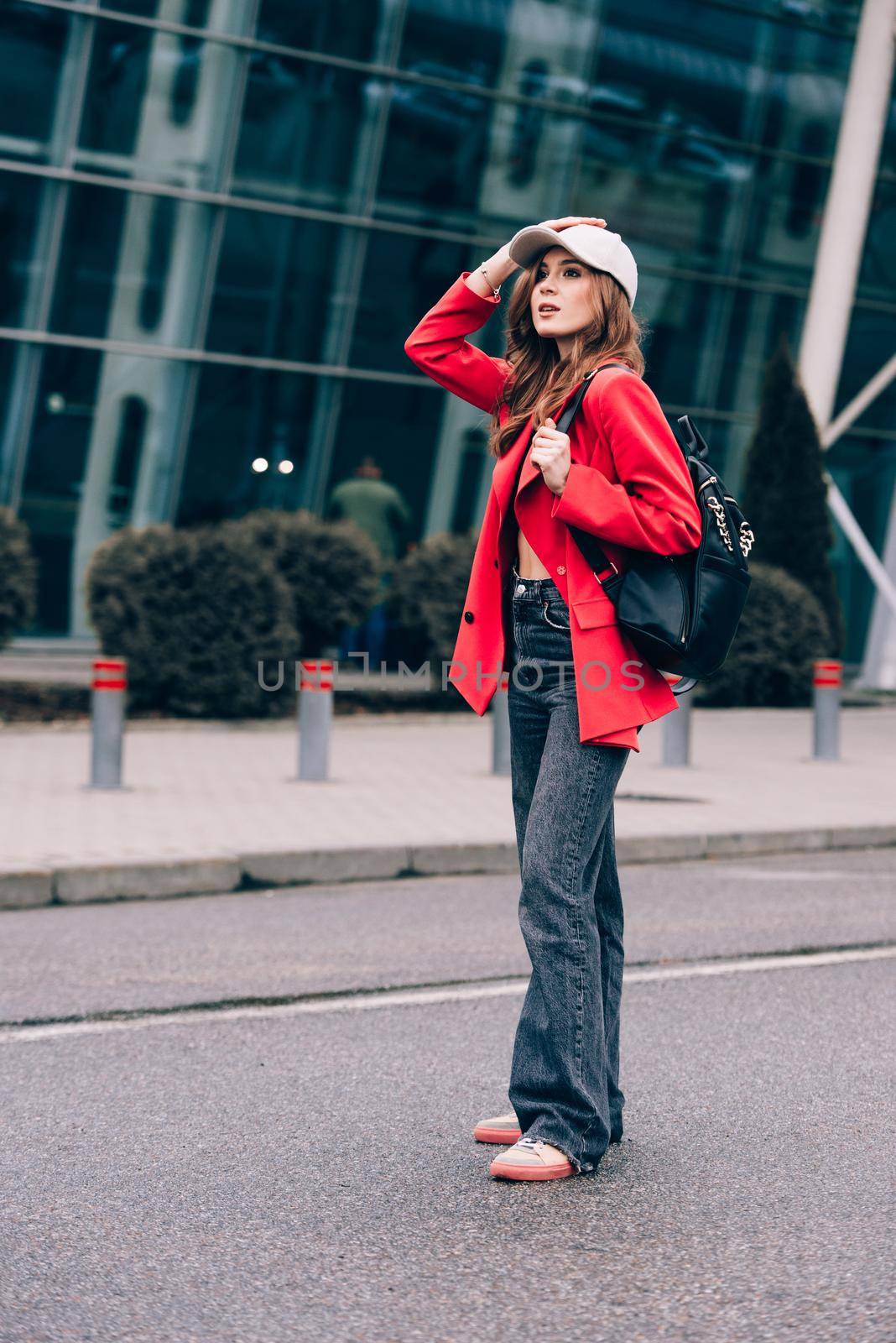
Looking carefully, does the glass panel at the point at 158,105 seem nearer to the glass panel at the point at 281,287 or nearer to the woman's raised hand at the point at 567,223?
the glass panel at the point at 281,287

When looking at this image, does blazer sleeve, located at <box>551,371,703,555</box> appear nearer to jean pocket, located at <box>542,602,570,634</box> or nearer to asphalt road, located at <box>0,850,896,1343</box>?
jean pocket, located at <box>542,602,570,634</box>

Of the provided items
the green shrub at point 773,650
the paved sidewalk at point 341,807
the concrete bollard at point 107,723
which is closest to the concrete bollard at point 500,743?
the paved sidewalk at point 341,807

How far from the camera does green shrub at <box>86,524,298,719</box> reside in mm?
15344

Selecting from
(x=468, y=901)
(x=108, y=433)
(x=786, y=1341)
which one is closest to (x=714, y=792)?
(x=468, y=901)

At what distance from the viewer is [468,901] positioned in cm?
830

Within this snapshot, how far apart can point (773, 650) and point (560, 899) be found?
571 inches

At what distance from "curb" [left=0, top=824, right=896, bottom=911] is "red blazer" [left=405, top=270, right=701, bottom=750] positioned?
4.34 m

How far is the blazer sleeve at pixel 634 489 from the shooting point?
12.9ft

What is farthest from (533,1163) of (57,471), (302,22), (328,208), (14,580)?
(302,22)

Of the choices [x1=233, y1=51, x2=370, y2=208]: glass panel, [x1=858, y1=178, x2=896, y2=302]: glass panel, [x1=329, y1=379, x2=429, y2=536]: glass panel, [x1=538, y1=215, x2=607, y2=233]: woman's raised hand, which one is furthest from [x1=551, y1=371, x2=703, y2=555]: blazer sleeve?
[x1=858, y1=178, x2=896, y2=302]: glass panel

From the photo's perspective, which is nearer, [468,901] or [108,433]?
[468,901]

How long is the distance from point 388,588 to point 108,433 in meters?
4.65

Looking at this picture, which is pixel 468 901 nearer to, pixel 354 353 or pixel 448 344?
pixel 448 344

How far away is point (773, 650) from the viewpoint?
1825 centimetres
